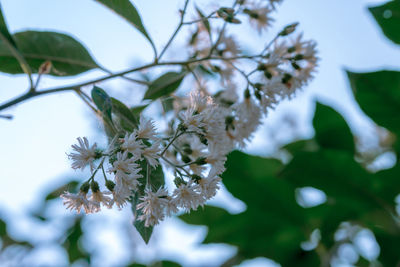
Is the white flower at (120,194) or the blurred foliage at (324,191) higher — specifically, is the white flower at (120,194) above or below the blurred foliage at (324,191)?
above

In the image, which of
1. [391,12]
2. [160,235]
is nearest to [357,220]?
[391,12]

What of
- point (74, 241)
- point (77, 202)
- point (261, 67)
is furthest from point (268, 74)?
point (74, 241)

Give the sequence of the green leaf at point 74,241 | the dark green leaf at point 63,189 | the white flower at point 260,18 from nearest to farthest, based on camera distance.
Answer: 1. the dark green leaf at point 63,189
2. the white flower at point 260,18
3. the green leaf at point 74,241

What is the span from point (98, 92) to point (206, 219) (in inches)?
47.7

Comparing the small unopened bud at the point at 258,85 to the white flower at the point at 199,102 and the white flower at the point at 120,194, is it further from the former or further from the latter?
the white flower at the point at 120,194

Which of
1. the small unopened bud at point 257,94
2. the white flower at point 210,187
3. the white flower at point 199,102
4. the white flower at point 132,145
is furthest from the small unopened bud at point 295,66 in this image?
the white flower at point 132,145

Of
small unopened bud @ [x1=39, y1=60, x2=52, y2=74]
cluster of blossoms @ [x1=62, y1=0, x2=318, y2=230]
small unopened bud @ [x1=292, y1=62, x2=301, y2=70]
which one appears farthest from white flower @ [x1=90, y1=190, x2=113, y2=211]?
small unopened bud @ [x1=292, y1=62, x2=301, y2=70]

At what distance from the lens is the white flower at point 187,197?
3.36 feet

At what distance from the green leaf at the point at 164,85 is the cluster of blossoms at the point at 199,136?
0.07m

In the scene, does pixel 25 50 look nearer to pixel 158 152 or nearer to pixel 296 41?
pixel 158 152

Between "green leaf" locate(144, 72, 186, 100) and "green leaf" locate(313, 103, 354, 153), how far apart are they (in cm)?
95

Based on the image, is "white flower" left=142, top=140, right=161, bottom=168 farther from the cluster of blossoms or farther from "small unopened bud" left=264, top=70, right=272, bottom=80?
"small unopened bud" left=264, top=70, right=272, bottom=80

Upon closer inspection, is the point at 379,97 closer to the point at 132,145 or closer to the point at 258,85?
the point at 258,85

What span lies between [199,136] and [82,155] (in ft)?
1.07
